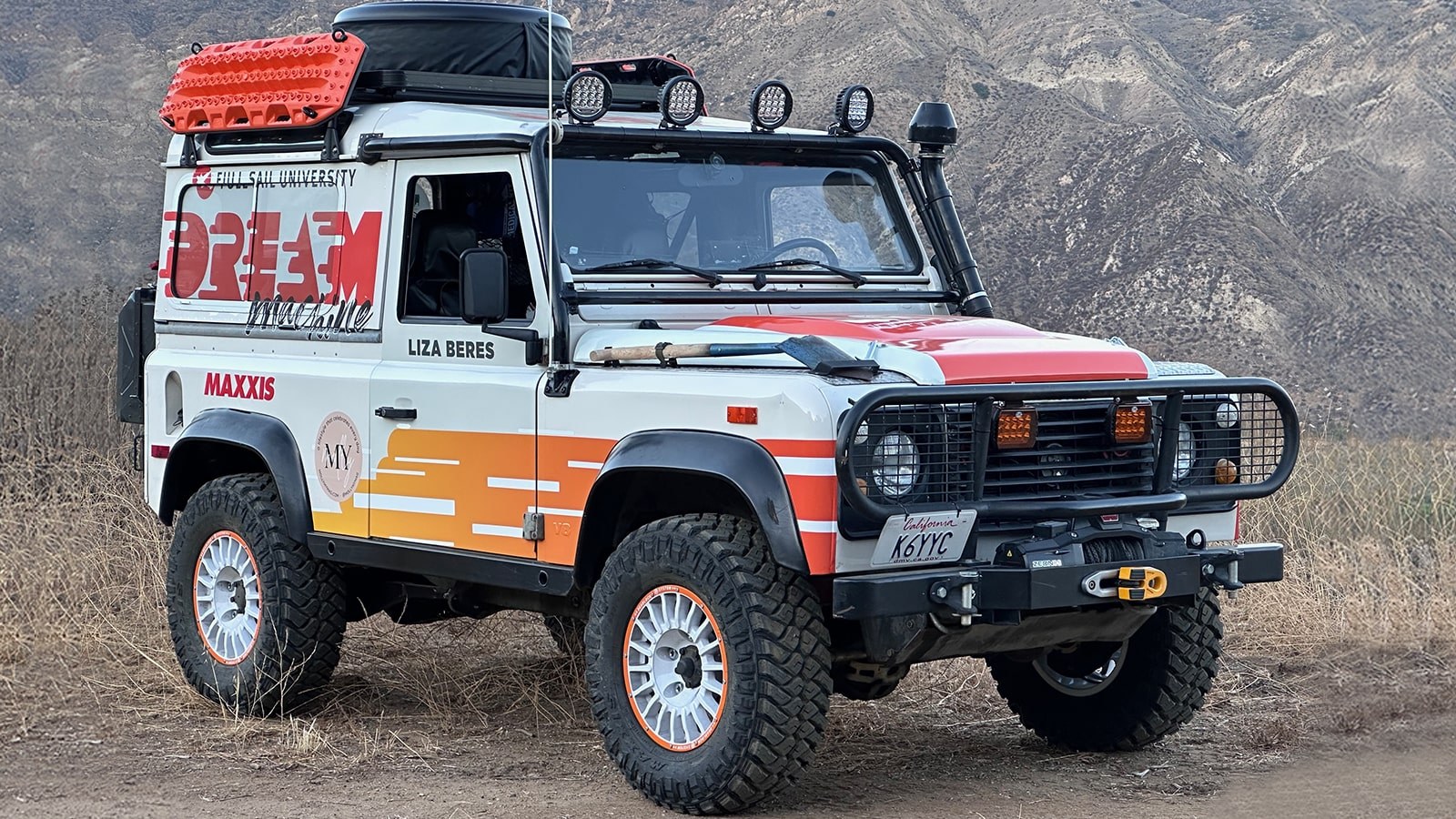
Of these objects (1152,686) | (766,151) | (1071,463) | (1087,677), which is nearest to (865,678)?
(1071,463)

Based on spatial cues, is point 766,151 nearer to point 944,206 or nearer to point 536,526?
point 944,206

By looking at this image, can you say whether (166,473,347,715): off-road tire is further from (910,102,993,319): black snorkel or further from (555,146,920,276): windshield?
(910,102,993,319): black snorkel

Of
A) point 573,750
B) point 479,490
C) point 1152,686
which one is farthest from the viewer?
point 573,750

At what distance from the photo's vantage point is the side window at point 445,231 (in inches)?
276

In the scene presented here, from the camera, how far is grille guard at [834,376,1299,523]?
213 inches

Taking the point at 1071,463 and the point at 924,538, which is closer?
the point at 924,538

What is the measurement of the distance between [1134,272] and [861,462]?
→ 2510cm

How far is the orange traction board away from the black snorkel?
223cm

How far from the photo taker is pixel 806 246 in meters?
7.26

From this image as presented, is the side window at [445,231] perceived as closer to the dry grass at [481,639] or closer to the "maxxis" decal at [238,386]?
the "maxxis" decal at [238,386]

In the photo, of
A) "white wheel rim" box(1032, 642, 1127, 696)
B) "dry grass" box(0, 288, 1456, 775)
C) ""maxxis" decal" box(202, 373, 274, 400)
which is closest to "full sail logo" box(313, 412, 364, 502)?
""maxxis" decal" box(202, 373, 274, 400)

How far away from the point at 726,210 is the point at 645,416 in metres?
1.36

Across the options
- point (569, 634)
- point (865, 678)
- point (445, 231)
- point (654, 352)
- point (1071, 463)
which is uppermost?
point (445, 231)

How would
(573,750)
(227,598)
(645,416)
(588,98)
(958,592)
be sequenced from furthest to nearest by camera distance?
(227,598)
(573,750)
(588,98)
(645,416)
(958,592)
